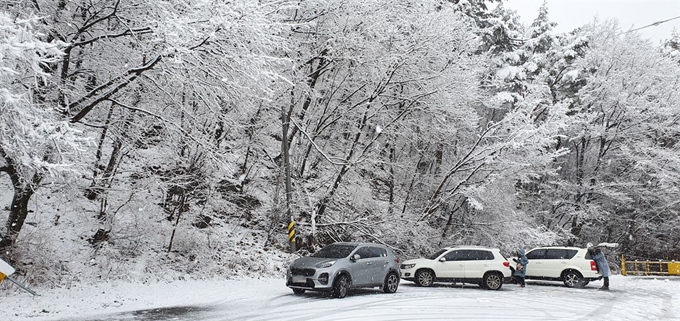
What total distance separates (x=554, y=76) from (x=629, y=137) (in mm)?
6716

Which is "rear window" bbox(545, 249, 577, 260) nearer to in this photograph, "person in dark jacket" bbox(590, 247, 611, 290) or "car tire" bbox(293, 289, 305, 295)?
"person in dark jacket" bbox(590, 247, 611, 290)

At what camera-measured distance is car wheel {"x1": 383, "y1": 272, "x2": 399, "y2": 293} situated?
1482 cm

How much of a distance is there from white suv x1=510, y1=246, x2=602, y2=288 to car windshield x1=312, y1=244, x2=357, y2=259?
29.6 ft

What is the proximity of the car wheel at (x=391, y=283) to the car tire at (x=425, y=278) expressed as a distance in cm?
315

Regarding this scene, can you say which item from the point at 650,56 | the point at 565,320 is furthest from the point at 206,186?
the point at 650,56

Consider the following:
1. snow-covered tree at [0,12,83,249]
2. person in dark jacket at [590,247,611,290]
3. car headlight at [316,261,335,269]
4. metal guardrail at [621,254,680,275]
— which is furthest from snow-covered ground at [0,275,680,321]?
metal guardrail at [621,254,680,275]

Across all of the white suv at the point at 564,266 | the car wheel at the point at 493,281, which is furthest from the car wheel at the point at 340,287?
the white suv at the point at 564,266

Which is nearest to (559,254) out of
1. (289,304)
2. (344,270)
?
(344,270)

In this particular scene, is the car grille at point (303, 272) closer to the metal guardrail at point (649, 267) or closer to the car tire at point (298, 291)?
the car tire at point (298, 291)

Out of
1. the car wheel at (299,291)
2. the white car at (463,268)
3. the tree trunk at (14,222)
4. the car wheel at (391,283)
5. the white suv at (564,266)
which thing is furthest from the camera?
the white suv at (564,266)

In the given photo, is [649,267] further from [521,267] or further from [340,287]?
[340,287]

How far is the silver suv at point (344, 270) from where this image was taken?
1297 centimetres

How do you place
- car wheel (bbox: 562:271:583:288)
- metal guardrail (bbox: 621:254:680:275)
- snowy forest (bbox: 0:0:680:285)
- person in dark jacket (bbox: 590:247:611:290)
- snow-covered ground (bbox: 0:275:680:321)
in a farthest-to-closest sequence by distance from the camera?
metal guardrail (bbox: 621:254:680:275), car wheel (bbox: 562:271:583:288), person in dark jacket (bbox: 590:247:611:290), snow-covered ground (bbox: 0:275:680:321), snowy forest (bbox: 0:0:680:285)

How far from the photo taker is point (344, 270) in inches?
527
